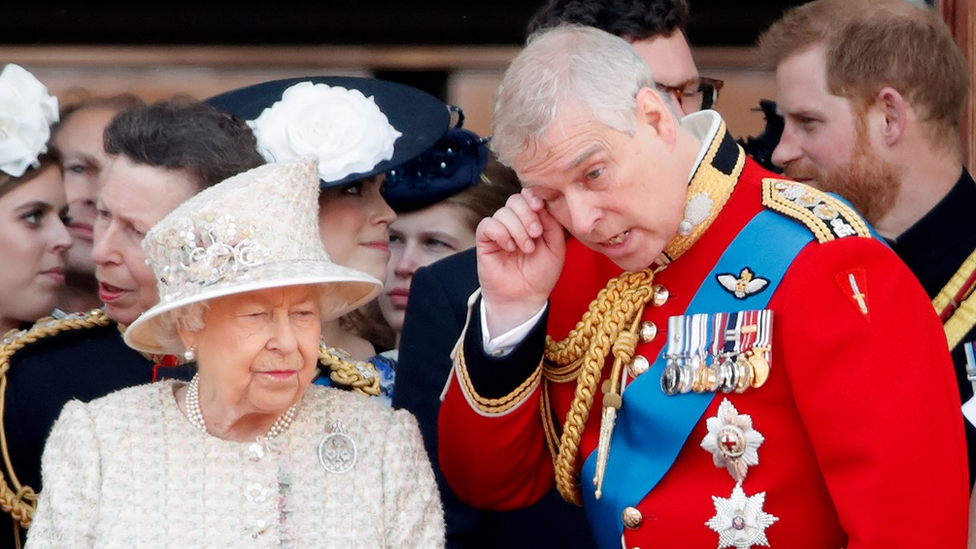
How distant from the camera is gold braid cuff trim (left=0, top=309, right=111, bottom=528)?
9.37ft

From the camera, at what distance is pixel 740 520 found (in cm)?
235

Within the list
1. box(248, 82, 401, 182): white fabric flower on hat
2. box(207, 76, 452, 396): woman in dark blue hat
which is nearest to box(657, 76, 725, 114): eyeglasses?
box(207, 76, 452, 396): woman in dark blue hat

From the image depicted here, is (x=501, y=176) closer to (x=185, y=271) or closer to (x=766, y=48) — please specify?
(x=766, y=48)

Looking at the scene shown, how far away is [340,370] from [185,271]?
0.58 m

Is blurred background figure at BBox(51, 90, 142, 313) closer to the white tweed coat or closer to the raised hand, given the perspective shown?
the white tweed coat

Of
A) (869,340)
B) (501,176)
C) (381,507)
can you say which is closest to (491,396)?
(381,507)

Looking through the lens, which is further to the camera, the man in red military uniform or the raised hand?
the raised hand

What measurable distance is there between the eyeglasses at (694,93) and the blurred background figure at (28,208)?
4.39ft

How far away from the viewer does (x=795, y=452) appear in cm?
235

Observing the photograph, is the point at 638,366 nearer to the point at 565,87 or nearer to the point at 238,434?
the point at 565,87

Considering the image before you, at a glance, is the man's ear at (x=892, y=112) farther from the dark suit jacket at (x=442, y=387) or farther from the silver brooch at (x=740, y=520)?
the silver brooch at (x=740, y=520)

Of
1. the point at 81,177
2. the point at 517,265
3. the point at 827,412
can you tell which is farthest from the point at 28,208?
the point at 827,412

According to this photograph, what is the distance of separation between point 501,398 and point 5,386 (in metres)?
1.05

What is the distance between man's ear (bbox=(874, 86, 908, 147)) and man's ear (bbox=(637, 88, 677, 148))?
3.24 feet
